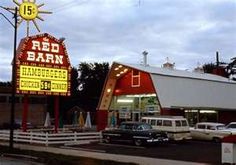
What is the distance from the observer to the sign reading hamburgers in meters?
37.5

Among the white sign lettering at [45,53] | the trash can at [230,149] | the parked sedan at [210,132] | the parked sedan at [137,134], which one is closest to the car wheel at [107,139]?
the parked sedan at [137,134]

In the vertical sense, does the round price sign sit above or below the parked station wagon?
above

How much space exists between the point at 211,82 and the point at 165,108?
8.57 m

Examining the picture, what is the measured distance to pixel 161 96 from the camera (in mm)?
46562

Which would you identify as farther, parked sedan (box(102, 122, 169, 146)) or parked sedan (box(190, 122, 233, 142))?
parked sedan (box(190, 122, 233, 142))

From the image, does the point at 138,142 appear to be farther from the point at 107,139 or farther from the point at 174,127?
the point at 174,127

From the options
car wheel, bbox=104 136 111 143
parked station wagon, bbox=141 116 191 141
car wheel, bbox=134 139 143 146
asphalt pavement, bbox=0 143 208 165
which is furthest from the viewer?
parked station wagon, bbox=141 116 191 141

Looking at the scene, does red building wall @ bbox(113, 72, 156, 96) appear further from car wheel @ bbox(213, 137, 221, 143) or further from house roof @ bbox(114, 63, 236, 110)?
car wheel @ bbox(213, 137, 221, 143)

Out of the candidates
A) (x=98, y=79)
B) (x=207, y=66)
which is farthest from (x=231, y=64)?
(x=98, y=79)

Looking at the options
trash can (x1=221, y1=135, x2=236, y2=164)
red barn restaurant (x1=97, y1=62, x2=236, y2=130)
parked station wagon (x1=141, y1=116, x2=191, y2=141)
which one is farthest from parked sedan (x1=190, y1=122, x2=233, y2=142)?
trash can (x1=221, y1=135, x2=236, y2=164)

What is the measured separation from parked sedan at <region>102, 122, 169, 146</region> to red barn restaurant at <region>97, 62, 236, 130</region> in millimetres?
10649

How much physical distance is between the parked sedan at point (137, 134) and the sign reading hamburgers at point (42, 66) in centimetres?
590

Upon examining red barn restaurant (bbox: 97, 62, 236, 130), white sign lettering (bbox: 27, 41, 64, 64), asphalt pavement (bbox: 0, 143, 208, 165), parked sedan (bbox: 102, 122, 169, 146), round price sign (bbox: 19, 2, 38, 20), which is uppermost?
round price sign (bbox: 19, 2, 38, 20)

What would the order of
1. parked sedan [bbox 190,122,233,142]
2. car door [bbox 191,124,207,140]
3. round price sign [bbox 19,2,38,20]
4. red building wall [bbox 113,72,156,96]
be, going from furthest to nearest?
red building wall [bbox 113,72,156,96] < car door [bbox 191,124,207,140] < parked sedan [bbox 190,122,233,142] < round price sign [bbox 19,2,38,20]
